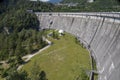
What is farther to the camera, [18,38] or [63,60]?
[18,38]

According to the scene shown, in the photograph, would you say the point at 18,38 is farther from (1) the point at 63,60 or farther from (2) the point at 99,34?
(2) the point at 99,34

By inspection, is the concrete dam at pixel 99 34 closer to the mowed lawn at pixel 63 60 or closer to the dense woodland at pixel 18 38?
the mowed lawn at pixel 63 60

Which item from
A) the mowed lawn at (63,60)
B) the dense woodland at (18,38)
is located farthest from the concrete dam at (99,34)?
the dense woodland at (18,38)

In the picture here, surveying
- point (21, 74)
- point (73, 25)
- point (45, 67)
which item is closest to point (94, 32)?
point (45, 67)

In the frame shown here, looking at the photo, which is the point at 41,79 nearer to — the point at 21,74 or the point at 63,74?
the point at 21,74

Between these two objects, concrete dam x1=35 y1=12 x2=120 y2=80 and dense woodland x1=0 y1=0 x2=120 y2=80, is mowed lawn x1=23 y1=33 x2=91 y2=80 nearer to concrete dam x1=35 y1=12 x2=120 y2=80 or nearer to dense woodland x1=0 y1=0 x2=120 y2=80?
concrete dam x1=35 y1=12 x2=120 y2=80

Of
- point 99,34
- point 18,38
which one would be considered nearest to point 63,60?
point 99,34
